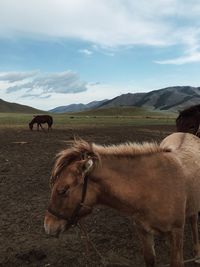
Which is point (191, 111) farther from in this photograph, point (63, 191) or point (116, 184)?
point (63, 191)

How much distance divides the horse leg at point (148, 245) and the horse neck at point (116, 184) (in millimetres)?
619

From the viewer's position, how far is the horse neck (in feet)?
15.2

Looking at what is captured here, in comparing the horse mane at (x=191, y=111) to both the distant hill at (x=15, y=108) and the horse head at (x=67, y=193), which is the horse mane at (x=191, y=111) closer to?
the horse head at (x=67, y=193)

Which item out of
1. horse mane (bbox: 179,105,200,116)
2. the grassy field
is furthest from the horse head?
the grassy field

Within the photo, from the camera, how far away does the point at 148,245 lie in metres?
5.34

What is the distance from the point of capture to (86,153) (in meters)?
4.59

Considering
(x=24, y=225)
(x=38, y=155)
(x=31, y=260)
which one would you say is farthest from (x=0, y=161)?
(x=31, y=260)

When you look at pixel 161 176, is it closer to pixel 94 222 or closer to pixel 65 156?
pixel 65 156

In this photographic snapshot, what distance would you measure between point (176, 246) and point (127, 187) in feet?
3.23

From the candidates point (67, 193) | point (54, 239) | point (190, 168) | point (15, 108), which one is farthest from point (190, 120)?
point (15, 108)

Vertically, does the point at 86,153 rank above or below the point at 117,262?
above

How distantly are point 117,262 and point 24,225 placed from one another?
238 cm

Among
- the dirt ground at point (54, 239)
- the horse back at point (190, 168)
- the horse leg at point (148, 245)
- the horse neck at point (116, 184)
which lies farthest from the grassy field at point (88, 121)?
the horse neck at point (116, 184)

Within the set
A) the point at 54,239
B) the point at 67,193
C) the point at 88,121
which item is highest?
the point at 67,193
